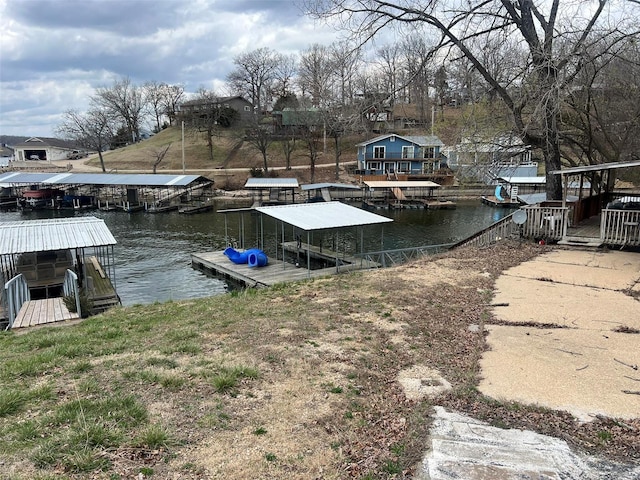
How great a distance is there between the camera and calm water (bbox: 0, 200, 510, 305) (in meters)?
20.6

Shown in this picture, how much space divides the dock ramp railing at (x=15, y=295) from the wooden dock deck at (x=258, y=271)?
799 cm

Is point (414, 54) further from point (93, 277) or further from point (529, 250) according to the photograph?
point (93, 277)

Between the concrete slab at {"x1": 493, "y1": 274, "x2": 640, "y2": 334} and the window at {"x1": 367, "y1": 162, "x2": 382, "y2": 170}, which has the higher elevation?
the window at {"x1": 367, "y1": 162, "x2": 382, "y2": 170}

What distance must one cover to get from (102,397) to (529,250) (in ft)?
47.4

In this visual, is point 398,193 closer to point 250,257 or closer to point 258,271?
point 250,257

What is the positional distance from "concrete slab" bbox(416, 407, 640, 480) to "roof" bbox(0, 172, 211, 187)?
44.2 m

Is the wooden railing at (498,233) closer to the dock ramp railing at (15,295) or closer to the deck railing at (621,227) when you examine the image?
the deck railing at (621,227)

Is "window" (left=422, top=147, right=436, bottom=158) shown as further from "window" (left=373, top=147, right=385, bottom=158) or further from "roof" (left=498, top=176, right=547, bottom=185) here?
"roof" (left=498, top=176, right=547, bottom=185)

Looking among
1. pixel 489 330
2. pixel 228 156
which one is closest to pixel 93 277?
pixel 489 330

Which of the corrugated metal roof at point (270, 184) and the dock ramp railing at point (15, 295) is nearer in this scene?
the dock ramp railing at point (15, 295)

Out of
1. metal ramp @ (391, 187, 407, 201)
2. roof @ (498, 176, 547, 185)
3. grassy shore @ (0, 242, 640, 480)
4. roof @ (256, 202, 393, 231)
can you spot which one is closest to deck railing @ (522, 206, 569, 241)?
roof @ (256, 202, 393, 231)

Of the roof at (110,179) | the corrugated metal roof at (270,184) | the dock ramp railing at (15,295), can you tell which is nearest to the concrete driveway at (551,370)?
the dock ramp railing at (15,295)

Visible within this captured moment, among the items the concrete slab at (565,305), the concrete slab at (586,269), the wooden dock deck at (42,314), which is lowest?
the wooden dock deck at (42,314)

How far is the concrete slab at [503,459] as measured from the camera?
399 cm
